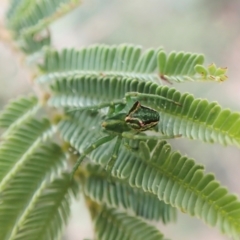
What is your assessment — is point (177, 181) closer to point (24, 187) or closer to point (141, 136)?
point (141, 136)

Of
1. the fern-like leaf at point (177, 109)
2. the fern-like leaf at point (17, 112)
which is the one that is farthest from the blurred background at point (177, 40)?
the fern-like leaf at point (177, 109)

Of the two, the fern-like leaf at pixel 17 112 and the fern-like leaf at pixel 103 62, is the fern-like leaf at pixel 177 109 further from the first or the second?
the fern-like leaf at pixel 17 112

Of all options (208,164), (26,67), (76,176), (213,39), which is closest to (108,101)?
(76,176)

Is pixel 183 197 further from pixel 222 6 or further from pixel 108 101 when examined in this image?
pixel 222 6

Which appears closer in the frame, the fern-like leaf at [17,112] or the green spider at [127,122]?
the green spider at [127,122]

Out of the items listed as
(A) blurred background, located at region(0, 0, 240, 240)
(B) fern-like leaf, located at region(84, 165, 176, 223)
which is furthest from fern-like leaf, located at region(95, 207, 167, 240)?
(A) blurred background, located at region(0, 0, 240, 240)

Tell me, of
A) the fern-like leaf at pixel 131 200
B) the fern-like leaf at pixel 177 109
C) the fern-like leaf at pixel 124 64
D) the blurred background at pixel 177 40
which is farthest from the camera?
the blurred background at pixel 177 40
